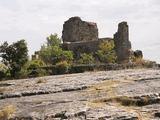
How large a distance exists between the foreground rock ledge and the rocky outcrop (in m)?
55.2

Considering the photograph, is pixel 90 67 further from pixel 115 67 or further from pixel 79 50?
A: pixel 79 50

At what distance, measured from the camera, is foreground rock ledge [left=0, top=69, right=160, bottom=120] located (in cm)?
1526

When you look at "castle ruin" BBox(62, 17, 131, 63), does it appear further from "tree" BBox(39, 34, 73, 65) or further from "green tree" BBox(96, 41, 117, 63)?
"tree" BBox(39, 34, 73, 65)

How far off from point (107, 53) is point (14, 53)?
766 inches

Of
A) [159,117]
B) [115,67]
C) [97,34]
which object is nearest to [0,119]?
[159,117]

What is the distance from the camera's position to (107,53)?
60750mm

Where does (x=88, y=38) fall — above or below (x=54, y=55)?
above

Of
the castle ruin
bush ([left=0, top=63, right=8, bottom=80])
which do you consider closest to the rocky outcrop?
the castle ruin

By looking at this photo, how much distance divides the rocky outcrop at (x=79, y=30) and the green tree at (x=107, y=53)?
45.0 ft

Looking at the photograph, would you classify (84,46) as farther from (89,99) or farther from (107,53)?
(89,99)

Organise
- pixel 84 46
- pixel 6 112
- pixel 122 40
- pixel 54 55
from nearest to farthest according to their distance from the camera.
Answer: pixel 6 112 < pixel 54 55 < pixel 122 40 < pixel 84 46

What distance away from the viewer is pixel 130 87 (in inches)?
744

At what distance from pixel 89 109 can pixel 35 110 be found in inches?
76.0

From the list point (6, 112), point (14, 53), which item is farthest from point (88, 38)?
point (6, 112)
